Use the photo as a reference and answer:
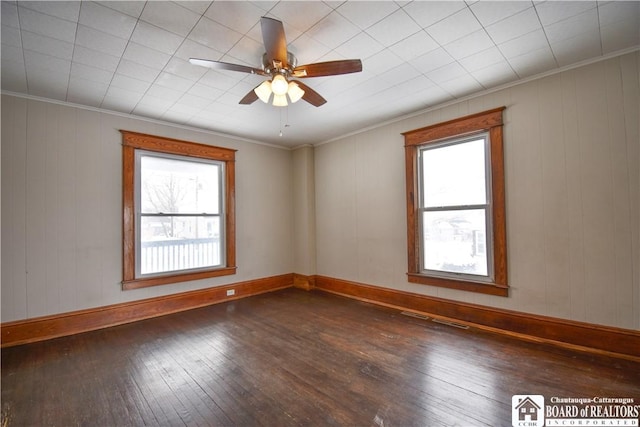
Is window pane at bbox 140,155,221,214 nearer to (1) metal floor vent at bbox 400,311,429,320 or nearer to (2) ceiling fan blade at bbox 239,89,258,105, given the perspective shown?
(2) ceiling fan blade at bbox 239,89,258,105

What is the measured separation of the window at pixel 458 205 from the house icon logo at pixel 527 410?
1.41m

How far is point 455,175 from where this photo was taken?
3.78 m

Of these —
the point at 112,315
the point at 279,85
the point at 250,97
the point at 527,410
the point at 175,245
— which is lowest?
the point at 527,410

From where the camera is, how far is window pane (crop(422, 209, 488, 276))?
3545 mm

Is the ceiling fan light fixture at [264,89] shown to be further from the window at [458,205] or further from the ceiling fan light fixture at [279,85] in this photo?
the window at [458,205]

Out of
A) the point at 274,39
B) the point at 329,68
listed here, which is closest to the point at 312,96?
the point at 329,68

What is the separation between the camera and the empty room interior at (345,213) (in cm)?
209

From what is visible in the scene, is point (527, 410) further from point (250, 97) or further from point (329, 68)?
point (250, 97)

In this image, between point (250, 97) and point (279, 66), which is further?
point (250, 97)

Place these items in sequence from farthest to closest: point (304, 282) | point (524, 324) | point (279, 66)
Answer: point (304, 282)
point (524, 324)
point (279, 66)

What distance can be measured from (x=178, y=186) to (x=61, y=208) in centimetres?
141

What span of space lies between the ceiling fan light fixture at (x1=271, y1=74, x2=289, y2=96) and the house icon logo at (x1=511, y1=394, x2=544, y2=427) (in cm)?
293

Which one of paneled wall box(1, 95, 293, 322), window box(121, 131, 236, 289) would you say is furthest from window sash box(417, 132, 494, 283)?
paneled wall box(1, 95, 293, 322)

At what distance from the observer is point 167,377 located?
2.43 metres
